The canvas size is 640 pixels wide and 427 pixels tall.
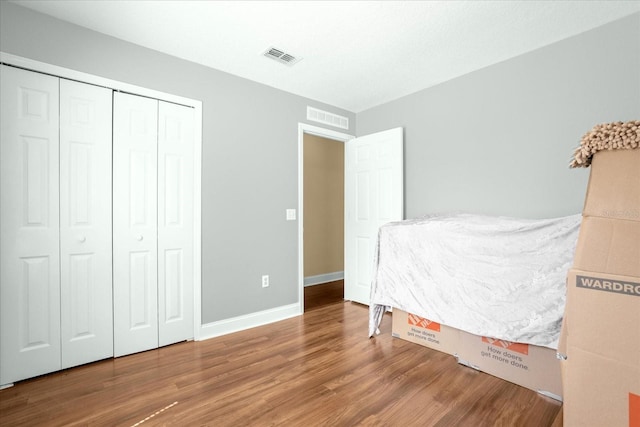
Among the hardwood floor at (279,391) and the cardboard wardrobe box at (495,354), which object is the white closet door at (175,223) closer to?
the hardwood floor at (279,391)

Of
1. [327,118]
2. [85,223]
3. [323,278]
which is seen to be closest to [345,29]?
[327,118]

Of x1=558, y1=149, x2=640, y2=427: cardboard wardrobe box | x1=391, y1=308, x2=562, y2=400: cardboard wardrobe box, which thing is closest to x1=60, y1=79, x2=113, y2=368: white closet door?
x1=391, y1=308, x2=562, y2=400: cardboard wardrobe box

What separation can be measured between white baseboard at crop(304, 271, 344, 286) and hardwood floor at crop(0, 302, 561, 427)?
2256 mm

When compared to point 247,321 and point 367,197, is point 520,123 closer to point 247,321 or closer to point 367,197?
point 367,197

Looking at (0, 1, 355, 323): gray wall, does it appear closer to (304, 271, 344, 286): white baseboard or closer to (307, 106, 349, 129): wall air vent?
(307, 106, 349, 129): wall air vent

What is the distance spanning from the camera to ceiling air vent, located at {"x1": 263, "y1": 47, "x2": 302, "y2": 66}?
2.55 metres

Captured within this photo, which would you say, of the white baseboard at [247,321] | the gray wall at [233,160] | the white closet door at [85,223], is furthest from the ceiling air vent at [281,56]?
the white baseboard at [247,321]

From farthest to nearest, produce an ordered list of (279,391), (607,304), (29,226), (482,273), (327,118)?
1. (327,118)
2. (482,273)
3. (29,226)
4. (279,391)
5. (607,304)

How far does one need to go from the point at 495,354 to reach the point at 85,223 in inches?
122

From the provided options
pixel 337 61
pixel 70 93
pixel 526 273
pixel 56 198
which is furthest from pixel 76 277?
pixel 526 273

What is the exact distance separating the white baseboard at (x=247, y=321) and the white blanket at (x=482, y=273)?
40.6 inches

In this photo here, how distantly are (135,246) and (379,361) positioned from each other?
2.14 metres

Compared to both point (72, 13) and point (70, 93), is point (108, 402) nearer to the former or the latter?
point (70, 93)

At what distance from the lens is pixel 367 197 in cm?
375
